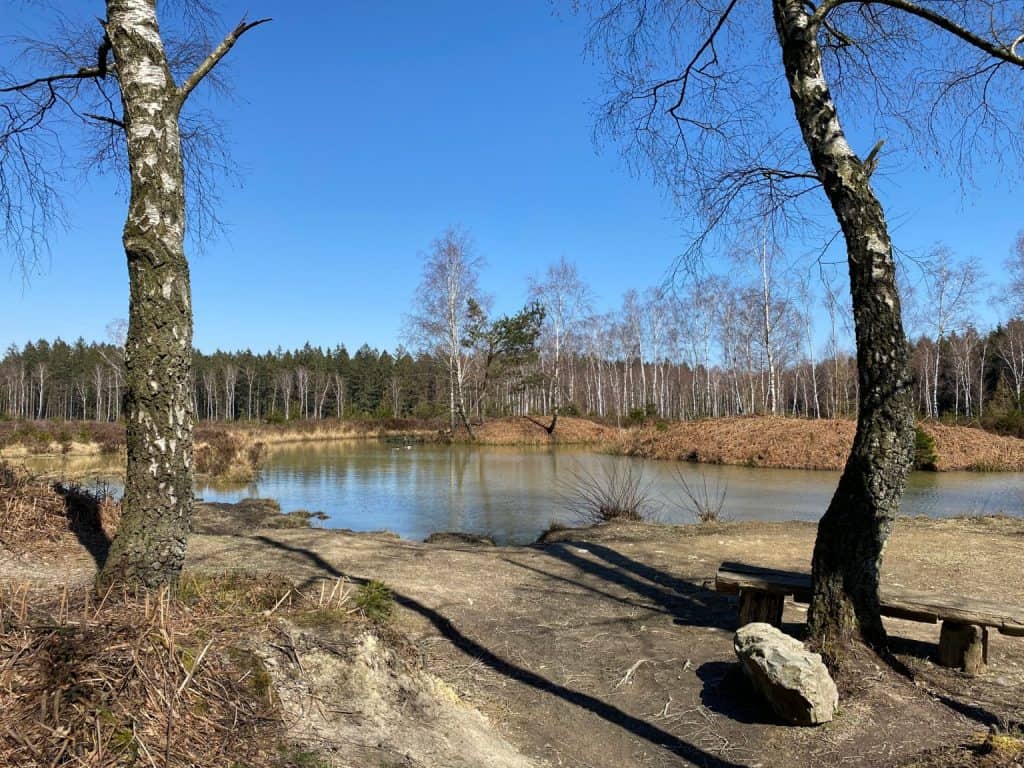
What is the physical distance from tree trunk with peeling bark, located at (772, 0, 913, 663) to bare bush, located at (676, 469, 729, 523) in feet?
21.7

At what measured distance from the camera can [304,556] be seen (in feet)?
22.2

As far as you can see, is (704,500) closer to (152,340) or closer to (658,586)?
(658,586)

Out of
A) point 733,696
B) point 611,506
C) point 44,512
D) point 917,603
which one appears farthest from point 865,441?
point 611,506

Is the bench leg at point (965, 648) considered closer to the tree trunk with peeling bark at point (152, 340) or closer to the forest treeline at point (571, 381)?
the tree trunk with peeling bark at point (152, 340)

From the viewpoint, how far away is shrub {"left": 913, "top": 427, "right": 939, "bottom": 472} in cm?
2047

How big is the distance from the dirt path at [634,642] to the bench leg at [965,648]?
3.6 inches

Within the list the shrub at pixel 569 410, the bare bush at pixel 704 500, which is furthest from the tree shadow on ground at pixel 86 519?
the shrub at pixel 569 410

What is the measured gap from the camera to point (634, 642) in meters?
4.90

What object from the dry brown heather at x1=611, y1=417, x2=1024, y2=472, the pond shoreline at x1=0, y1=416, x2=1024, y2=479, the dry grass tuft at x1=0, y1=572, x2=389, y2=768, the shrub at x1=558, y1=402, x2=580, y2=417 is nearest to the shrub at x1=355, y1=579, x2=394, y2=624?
the dry grass tuft at x1=0, y1=572, x2=389, y2=768

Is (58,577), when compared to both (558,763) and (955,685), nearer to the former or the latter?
(558,763)

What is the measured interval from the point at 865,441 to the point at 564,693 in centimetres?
237

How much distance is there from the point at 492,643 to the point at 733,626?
1869 millimetres

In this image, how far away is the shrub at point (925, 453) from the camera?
2047cm

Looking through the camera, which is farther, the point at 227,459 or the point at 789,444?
the point at 789,444
